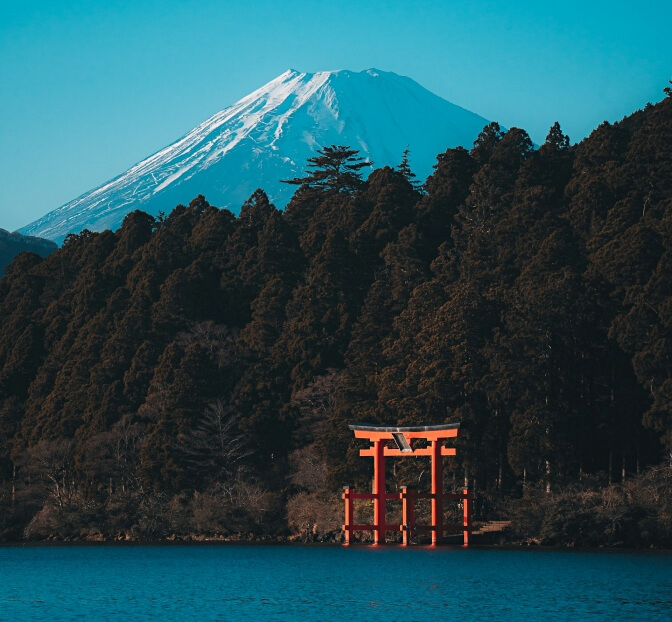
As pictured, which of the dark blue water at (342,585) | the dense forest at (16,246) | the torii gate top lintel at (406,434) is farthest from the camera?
the dense forest at (16,246)

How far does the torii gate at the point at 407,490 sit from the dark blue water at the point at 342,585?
116 centimetres

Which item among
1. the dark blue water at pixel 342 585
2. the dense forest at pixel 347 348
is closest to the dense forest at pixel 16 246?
the dense forest at pixel 347 348

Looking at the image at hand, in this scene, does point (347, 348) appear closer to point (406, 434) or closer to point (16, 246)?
point (406, 434)

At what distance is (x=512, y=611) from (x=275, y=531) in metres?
24.5

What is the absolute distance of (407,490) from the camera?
137ft

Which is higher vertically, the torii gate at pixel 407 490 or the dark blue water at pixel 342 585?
the torii gate at pixel 407 490

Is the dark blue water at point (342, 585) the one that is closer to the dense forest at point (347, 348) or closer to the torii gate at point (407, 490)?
the torii gate at point (407, 490)

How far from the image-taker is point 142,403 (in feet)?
189

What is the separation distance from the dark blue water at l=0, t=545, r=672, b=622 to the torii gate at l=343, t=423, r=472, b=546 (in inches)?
45.6

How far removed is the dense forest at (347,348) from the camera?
45062 mm

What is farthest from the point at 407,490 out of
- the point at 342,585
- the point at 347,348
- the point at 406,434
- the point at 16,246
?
the point at 16,246

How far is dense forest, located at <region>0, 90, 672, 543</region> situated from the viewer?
45062mm

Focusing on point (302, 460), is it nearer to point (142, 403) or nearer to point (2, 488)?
point (142, 403)

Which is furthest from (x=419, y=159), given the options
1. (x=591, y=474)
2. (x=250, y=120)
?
(x=591, y=474)
